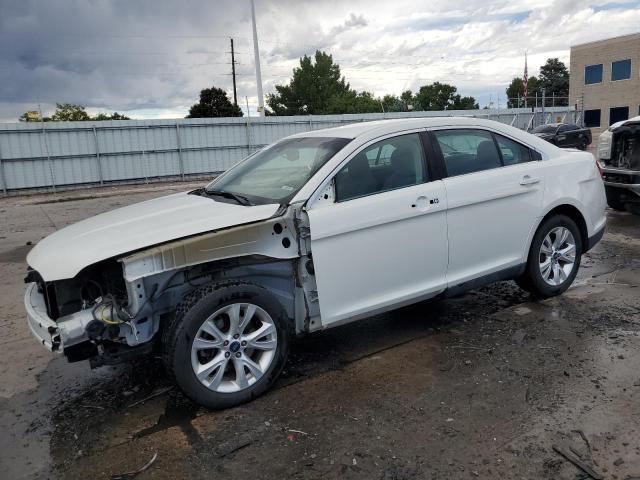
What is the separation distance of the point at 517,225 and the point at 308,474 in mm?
2801

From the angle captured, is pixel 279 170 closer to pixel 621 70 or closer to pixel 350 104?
pixel 621 70

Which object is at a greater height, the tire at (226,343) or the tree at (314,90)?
the tree at (314,90)

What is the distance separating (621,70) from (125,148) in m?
37.7

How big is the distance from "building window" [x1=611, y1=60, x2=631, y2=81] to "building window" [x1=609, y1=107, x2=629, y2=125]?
7.44 feet

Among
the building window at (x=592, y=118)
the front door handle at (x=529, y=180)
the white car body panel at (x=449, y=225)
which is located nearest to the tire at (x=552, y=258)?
the white car body panel at (x=449, y=225)

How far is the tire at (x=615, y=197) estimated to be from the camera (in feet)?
27.4

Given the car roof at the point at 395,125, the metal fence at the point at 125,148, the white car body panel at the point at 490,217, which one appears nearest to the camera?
the car roof at the point at 395,125

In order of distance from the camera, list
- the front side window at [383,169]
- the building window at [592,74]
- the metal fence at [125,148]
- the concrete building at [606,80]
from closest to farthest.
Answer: the front side window at [383,169] → the metal fence at [125,148] → the concrete building at [606,80] → the building window at [592,74]

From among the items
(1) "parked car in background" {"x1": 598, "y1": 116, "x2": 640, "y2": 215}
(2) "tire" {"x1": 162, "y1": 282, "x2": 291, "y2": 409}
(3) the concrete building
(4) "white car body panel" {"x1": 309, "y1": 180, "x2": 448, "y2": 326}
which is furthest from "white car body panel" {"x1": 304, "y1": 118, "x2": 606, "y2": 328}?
(3) the concrete building

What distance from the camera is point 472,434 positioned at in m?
3.02

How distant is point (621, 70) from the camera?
41719mm

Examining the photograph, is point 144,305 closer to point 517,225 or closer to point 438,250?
point 438,250

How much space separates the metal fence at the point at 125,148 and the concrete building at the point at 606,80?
26076 mm

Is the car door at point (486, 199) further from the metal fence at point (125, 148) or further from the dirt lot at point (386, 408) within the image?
the metal fence at point (125, 148)
